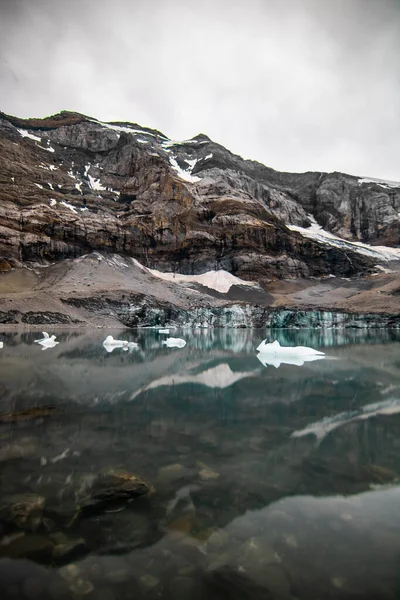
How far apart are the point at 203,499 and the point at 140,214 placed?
447 ft

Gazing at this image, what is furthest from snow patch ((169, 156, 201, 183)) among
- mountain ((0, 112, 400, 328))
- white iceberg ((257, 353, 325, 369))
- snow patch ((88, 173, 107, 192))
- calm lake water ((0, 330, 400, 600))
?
calm lake water ((0, 330, 400, 600))

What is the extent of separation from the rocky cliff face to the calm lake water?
101679mm

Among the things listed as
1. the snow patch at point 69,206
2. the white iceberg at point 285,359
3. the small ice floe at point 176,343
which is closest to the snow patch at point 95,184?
the snow patch at point 69,206

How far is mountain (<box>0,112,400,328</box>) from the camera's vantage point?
106312 mm

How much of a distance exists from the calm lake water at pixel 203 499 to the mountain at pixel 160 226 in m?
78.0

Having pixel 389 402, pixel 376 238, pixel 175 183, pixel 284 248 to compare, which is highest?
pixel 175 183

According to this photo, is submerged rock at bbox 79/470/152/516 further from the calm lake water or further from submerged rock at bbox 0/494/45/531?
submerged rock at bbox 0/494/45/531

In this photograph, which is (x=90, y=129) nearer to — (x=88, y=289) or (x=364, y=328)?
(x=88, y=289)

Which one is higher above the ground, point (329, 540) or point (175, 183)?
point (175, 183)

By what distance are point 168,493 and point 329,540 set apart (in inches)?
94.4

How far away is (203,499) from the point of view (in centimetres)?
548

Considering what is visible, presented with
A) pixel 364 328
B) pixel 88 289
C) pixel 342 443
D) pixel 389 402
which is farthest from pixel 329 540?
pixel 364 328

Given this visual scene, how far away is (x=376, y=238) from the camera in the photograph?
18362 cm

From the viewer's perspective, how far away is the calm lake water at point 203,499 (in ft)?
12.5
